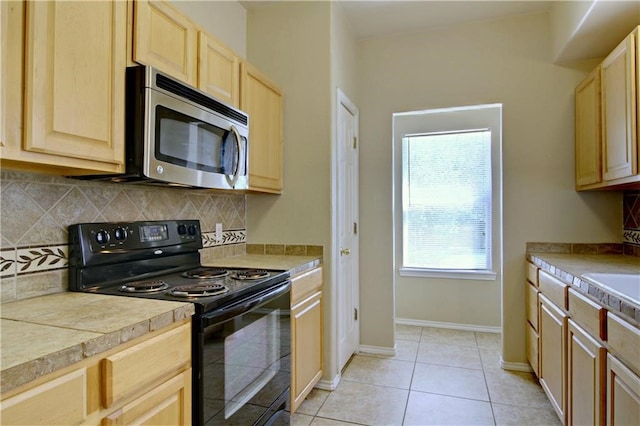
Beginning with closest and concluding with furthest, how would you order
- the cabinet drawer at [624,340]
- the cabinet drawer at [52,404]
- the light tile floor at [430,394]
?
1. the cabinet drawer at [52,404]
2. the cabinet drawer at [624,340]
3. the light tile floor at [430,394]

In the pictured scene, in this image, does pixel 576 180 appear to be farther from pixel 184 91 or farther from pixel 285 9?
pixel 184 91

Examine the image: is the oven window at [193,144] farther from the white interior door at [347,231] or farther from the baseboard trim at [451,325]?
the baseboard trim at [451,325]

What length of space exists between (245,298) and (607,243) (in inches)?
100

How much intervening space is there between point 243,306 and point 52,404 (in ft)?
2.36

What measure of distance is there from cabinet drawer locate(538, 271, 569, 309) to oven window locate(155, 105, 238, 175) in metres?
1.78

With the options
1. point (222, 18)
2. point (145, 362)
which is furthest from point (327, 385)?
point (222, 18)

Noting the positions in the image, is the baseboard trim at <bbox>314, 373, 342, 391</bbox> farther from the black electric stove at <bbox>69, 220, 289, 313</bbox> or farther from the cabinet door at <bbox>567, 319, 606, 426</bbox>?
the cabinet door at <bbox>567, 319, 606, 426</bbox>

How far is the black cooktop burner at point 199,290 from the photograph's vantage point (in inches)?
51.6

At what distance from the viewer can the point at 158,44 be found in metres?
1.48

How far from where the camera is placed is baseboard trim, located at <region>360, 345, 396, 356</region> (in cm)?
301

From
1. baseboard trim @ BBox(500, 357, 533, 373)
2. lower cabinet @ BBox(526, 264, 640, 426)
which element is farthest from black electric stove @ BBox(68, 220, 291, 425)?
baseboard trim @ BBox(500, 357, 533, 373)

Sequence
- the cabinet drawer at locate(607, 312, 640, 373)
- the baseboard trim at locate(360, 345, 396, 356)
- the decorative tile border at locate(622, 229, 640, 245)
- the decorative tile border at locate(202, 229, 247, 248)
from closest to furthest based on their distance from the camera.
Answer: the cabinet drawer at locate(607, 312, 640, 373) → the decorative tile border at locate(202, 229, 247, 248) → the decorative tile border at locate(622, 229, 640, 245) → the baseboard trim at locate(360, 345, 396, 356)

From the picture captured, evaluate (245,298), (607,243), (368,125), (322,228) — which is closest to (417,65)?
(368,125)

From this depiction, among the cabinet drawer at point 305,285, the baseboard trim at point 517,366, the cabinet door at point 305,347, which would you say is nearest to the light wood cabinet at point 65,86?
the cabinet drawer at point 305,285
